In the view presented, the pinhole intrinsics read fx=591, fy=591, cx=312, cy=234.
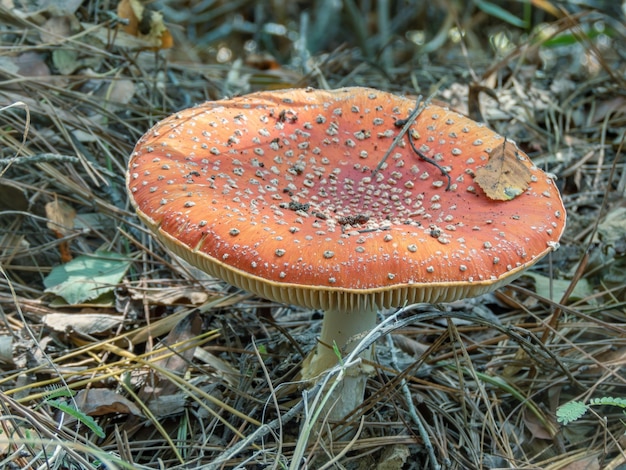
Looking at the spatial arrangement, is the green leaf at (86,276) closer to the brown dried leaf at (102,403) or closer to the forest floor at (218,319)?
the forest floor at (218,319)

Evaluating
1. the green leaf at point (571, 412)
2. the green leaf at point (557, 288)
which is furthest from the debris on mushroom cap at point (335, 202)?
the green leaf at point (557, 288)

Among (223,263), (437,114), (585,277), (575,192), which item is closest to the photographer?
(223,263)

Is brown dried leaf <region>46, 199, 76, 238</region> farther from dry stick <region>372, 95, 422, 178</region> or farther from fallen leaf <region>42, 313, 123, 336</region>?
dry stick <region>372, 95, 422, 178</region>

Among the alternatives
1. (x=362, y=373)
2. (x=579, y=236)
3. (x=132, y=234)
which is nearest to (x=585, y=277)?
(x=579, y=236)

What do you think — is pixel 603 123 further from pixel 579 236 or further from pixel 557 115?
pixel 579 236

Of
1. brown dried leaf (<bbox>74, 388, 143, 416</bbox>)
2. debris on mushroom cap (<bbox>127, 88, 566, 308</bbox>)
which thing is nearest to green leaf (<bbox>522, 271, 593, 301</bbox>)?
debris on mushroom cap (<bbox>127, 88, 566, 308</bbox>)

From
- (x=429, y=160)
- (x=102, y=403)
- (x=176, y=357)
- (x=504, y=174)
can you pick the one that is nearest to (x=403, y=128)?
(x=429, y=160)
